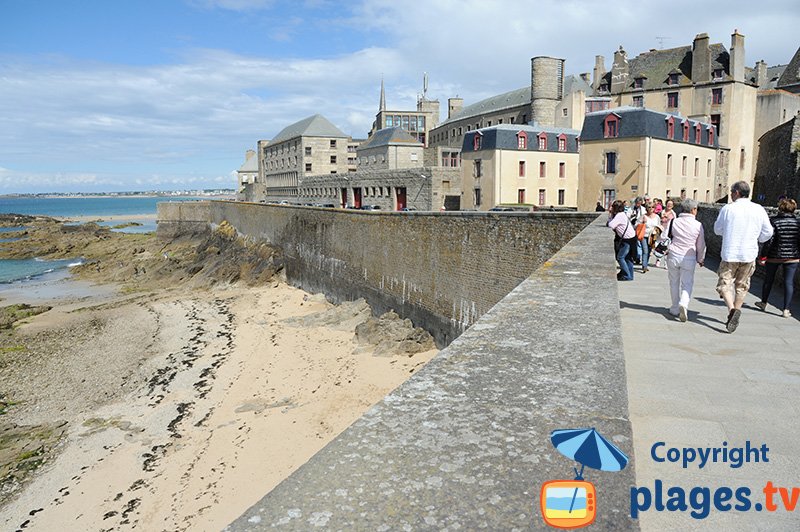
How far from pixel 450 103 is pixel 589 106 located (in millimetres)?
29706

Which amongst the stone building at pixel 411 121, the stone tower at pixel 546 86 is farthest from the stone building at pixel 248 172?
the stone tower at pixel 546 86

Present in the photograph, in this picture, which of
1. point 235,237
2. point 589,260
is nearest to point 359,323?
point 589,260

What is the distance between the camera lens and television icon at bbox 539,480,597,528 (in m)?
1.28

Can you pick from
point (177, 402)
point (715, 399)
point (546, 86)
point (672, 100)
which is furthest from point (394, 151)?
point (715, 399)

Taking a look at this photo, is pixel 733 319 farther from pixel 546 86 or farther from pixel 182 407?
pixel 546 86

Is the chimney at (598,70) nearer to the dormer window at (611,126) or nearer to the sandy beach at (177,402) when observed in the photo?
the dormer window at (611,126)

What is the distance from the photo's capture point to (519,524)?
1.29m

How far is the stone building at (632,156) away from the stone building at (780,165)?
4.20m

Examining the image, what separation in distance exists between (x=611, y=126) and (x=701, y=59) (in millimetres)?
16961

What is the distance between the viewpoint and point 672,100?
44.1 metres

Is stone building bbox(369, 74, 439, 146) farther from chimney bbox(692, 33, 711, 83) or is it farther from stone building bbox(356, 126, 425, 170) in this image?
chimney bbox(692, 33, 711, 83)

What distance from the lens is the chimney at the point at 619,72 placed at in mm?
46625

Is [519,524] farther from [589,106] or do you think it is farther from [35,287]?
[589,106]

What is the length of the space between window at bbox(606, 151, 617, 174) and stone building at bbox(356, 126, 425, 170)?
79.2ft
